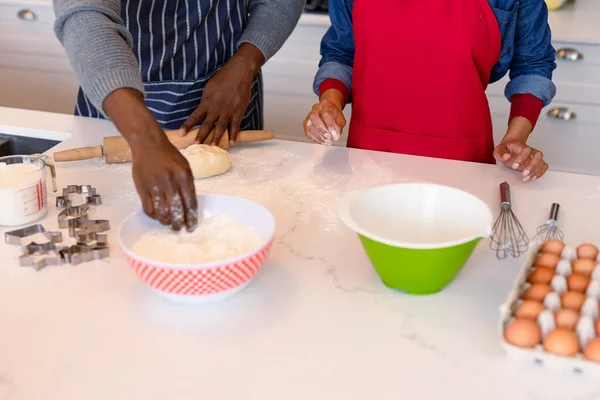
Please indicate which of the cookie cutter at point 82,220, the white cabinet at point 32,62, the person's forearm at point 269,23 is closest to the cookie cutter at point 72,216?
the cookie cutter at point 82,220

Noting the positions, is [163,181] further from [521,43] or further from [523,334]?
[521,43]

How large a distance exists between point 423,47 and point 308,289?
0.73m

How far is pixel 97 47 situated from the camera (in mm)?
1051

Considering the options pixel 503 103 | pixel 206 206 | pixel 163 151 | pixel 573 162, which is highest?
pixel 163 151

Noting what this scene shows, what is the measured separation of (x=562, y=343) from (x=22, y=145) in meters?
1.24

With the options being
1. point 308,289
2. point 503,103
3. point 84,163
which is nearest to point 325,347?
point 308,289

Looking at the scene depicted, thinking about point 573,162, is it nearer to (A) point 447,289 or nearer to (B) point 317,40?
(B) point 317,40

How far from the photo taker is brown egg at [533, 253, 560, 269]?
0.87 m

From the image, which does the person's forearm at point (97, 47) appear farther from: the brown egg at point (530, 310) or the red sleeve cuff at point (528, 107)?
the red sleeve cuff at point (528, 107)

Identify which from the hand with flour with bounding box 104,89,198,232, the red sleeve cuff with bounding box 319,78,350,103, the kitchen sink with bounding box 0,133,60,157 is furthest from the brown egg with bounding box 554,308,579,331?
the kitchen sink with bounding box 0,133,60,157

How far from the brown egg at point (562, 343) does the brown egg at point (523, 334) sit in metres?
0.01

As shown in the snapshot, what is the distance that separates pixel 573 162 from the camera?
254cm

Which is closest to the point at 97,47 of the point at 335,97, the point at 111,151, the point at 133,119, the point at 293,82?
the point at 133,119

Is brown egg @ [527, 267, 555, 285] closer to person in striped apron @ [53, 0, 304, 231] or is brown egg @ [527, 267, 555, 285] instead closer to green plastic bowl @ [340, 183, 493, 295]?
green plastic bowl @ [340, 183, 493, 295]
